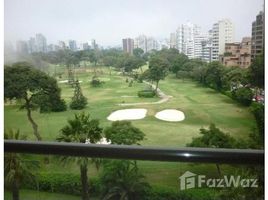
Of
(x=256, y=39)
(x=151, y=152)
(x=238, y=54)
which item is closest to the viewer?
(x=151, y=152)

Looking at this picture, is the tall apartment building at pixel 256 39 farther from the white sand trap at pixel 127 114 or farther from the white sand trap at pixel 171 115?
the white sand trap at pixel 127 114

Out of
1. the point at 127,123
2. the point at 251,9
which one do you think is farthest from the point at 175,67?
the point at 251,9

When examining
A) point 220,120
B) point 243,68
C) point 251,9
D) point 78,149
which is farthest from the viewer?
point 220,120

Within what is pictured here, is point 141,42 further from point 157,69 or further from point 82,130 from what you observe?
point 82,130

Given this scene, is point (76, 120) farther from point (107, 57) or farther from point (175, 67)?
point (175, 67)

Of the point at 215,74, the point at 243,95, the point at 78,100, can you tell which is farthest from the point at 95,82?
the point at 243,95

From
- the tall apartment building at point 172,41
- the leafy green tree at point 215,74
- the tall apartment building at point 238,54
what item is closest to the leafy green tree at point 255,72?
the tall apartment building at point 238,54
